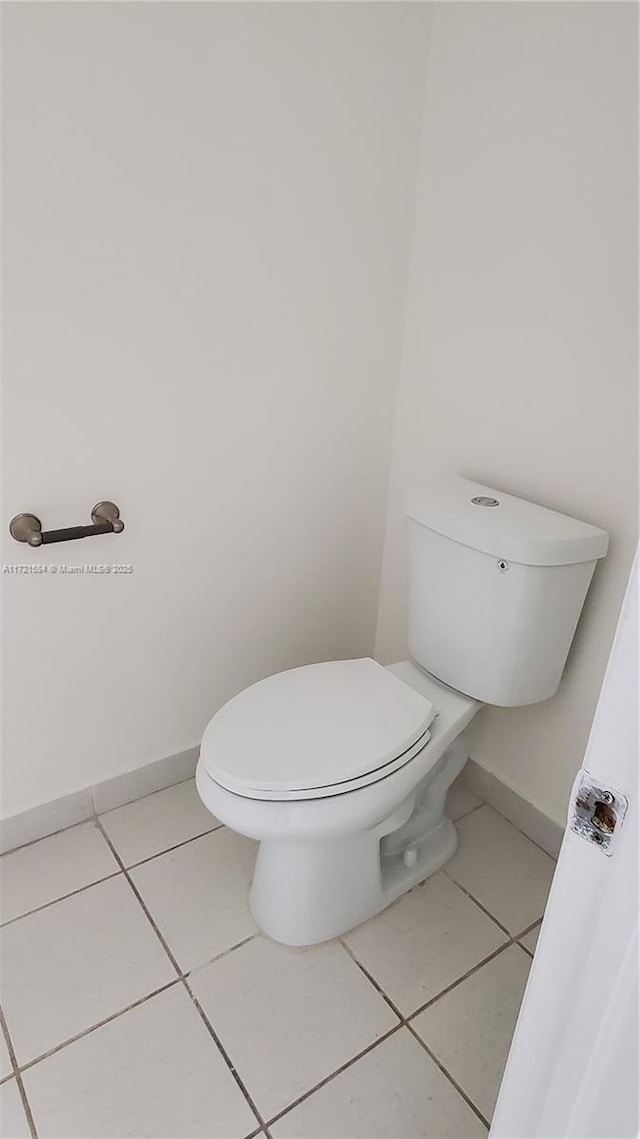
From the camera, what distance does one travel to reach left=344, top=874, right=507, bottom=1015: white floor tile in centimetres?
133

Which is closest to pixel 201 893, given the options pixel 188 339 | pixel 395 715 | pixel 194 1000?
pixel 194 1000

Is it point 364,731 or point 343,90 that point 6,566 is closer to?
point 364,731

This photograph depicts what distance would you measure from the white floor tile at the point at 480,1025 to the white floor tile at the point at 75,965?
0.49 metres

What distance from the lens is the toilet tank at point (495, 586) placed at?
1289 mm

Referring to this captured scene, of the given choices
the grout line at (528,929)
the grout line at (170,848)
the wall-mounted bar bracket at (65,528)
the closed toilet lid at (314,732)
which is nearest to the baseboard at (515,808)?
the grout line at (528,929)

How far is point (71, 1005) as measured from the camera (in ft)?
4.13

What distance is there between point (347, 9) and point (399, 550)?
112 cm

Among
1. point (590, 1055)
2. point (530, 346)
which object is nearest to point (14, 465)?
point (530, 346)

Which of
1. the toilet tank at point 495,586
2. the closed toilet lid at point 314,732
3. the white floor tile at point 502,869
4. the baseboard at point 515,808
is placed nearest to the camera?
the closed toilet lid at point 314,732

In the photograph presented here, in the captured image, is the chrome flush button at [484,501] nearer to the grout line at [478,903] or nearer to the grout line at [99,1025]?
the grout line at [478,903]

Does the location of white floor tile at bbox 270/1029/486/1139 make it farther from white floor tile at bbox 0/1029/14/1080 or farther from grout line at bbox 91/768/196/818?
grout line at bbox 91/768/196/818

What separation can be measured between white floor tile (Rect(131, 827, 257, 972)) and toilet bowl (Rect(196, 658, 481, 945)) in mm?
60

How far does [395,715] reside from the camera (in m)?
1.33

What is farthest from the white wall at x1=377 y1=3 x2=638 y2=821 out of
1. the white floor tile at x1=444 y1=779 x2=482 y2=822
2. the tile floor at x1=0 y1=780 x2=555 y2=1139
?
the tile floor at x1=0 y1=780 x2=555 y2=1139
